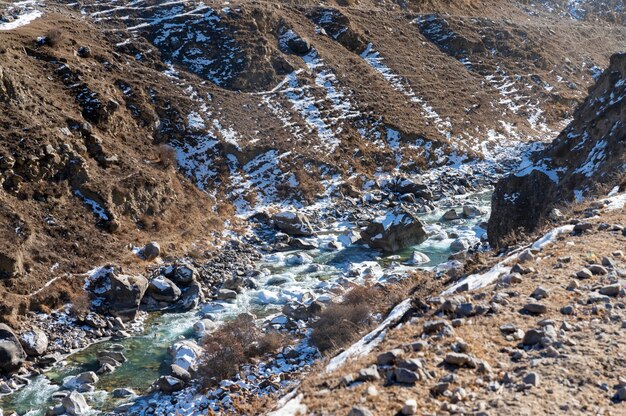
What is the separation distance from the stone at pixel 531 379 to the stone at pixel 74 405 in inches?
528

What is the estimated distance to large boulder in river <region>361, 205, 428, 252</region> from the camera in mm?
30625

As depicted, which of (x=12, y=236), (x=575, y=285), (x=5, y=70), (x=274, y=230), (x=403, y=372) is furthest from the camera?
(x=274, y=230)

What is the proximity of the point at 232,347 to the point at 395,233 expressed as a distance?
13.9 m

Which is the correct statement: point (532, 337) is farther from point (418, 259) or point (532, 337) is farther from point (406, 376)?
point (418, 259)

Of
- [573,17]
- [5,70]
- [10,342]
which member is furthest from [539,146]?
[573,17]

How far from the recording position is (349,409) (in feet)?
23.3

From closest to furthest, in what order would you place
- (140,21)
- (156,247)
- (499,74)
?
(156,247) → (140,21) → (499,74)

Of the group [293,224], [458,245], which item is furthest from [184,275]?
[458,245]

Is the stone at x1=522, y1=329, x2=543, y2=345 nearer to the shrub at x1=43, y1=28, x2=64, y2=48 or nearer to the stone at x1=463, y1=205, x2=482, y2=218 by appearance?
the stone at x1=463, y1=205, x2=482, y2=218

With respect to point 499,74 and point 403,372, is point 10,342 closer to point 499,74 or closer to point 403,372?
point 403,372

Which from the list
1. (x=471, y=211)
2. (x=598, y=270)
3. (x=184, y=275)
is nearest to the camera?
(x=598, y=270)

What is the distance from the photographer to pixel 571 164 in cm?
2491

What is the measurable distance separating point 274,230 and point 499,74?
123 feet

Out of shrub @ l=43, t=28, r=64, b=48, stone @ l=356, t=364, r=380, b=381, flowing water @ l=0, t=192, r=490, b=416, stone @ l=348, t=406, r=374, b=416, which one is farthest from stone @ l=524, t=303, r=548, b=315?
shrub @ l=43, t=28, r=64, b=48
